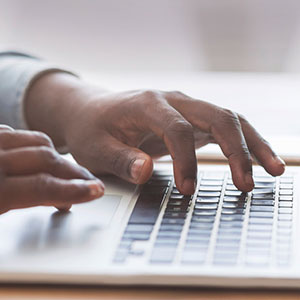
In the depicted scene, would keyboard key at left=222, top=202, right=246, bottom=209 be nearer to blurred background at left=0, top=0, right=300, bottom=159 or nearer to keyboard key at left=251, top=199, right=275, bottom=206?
keyboard key at left=251, top=199, right=275, bottom=206

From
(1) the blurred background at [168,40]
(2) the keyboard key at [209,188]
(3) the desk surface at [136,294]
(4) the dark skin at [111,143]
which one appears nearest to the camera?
(3) the desk surface at [136,294]

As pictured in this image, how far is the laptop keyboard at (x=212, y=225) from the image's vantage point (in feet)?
1.47

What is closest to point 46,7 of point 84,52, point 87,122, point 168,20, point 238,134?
point 84,52

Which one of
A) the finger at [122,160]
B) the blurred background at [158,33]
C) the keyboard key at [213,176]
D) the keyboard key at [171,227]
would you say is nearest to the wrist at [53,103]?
the finger at [122,160]

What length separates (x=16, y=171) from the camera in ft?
1.73

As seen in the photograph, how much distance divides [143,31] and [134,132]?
2.22ft

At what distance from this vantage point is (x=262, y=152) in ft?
2.17

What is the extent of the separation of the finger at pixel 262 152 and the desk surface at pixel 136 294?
9.5 inches

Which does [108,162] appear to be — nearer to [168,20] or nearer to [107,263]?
[107,263]

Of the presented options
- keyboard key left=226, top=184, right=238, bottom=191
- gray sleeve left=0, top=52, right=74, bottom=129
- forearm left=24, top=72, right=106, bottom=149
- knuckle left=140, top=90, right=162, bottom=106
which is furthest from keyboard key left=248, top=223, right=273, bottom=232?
gray sleeve left=0, top=52, right=74, bottom=129

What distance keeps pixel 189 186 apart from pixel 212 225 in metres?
0.09

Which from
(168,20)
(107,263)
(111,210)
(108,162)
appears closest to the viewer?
(107,263)

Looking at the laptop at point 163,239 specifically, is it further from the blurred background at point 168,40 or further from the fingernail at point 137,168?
the blurred background at point 168,40

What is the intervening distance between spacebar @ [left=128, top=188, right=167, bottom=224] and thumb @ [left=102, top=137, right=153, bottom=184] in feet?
0.09
